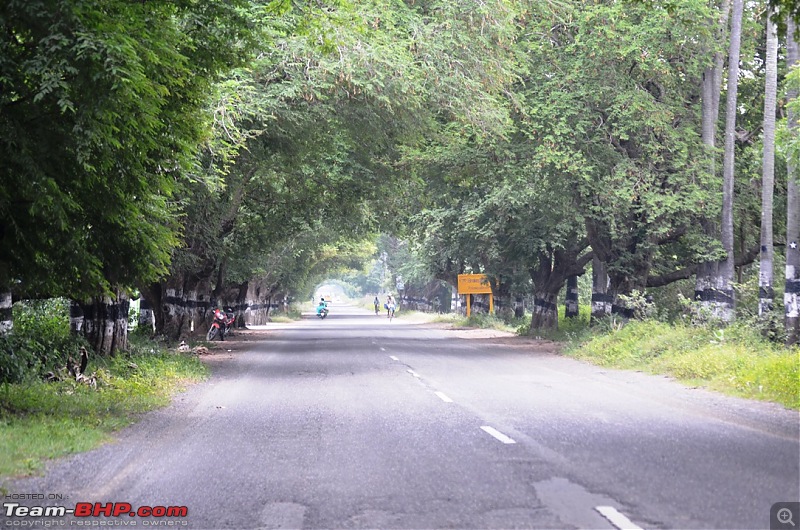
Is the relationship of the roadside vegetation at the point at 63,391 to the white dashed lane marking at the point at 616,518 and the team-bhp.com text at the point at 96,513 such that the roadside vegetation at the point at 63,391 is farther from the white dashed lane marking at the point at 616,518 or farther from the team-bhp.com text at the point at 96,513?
the white dashed lane marking at the point at 616,518

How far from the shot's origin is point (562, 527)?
699 centimetres

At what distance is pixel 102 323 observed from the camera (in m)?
22.5

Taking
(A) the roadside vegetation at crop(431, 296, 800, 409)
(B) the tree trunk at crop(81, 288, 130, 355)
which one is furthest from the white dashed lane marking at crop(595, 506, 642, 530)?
(B) the tree trunk at crop(81, 288, 130, 355)

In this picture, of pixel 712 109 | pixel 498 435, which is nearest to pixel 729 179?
pixel 712 109

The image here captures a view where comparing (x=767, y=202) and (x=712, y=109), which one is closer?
(x=767, y=202)

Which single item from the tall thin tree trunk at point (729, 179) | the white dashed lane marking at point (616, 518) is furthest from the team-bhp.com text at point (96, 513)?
the tall thin tree trunk at point (729, 179)

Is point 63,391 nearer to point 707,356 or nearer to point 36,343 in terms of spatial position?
point 36,343

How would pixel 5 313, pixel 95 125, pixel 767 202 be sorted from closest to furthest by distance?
pixel 95 125 < pixel 5 313 < pixel 767 202

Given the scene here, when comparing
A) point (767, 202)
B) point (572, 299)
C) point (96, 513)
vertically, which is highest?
point (767, 202)

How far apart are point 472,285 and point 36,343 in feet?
152

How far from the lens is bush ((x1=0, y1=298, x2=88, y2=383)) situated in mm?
16656

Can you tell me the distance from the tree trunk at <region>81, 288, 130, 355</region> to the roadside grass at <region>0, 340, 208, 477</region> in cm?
43

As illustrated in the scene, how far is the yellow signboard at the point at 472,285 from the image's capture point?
212ft

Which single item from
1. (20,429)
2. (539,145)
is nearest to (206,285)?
(539,145)
